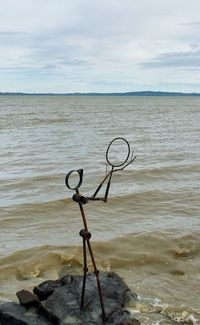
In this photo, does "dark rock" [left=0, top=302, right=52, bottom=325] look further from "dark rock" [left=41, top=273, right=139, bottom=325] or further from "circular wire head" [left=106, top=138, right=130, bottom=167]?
"circular wire head" [left=106, top=138, right=130, bottom=167]

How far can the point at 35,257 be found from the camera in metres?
8.65

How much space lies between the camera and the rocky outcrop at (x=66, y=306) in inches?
217

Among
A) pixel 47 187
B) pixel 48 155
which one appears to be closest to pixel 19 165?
pixel 48 155

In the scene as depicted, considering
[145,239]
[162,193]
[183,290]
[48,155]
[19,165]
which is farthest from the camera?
[48,155]

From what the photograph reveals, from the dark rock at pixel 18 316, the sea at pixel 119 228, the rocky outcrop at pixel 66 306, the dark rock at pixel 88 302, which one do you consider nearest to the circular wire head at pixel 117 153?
the sea at pixel 119 228

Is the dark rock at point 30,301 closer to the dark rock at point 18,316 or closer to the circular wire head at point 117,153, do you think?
the dark rock at point 18,316

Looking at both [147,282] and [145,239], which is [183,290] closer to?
[147,282]

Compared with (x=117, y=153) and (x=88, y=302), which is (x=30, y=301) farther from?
(x=117, y=153)

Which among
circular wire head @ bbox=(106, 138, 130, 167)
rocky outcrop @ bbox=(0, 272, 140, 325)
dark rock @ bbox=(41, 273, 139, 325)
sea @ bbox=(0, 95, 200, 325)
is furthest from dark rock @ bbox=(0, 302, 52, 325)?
circular wire head @ bbox=(106, 138, 130, 167)

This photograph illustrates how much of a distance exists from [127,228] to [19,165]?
8927mm

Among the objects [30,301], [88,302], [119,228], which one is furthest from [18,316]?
[119,228]

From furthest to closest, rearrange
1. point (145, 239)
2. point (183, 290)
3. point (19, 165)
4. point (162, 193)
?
1. point (19, 165)
2. point (162, 193)
3. point (145, 239)
4. point (183, 290)

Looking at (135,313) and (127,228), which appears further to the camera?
(127,228)

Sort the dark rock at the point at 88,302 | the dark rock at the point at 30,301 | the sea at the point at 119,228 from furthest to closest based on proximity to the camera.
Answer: the sea at the point at 119,228
the dark rock at the point at 30,301
the dark rock at the point at 88,302
